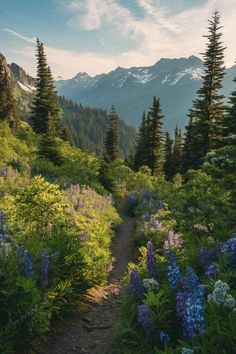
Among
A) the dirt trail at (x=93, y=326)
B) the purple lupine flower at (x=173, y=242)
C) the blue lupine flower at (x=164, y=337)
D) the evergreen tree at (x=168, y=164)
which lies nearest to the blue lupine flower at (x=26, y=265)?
the dirt trail at (x=93, y=326)

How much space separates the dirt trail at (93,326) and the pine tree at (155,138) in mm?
40895

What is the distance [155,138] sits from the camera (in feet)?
168

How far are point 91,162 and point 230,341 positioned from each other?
880 inches

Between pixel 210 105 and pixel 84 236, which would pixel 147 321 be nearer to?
pixel 84 236

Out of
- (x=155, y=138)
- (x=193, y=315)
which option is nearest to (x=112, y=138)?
(x=155, y=138)

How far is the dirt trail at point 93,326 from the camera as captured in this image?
6832mm

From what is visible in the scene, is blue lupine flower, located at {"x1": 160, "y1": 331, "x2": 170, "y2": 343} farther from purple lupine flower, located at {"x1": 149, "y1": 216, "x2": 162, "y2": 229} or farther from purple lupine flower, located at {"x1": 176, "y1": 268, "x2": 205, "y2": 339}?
purple lupine flower, located at {"x1": 149, "y1": 216, "x2": 162, "y2": 229}

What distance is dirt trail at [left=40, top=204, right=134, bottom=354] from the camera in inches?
269

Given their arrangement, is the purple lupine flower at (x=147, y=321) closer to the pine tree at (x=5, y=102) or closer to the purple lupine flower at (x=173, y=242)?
the purple lupine flower at (x=173, y=242)

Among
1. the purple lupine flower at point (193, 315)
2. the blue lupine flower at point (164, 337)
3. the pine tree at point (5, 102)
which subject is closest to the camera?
the purple lupine flower at point (193, 315)

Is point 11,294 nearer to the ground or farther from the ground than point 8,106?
nearer to the ground

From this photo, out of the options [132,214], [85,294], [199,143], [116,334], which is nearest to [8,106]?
[199,143]

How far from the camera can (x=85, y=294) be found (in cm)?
895

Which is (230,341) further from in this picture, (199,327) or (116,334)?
(116,334)
